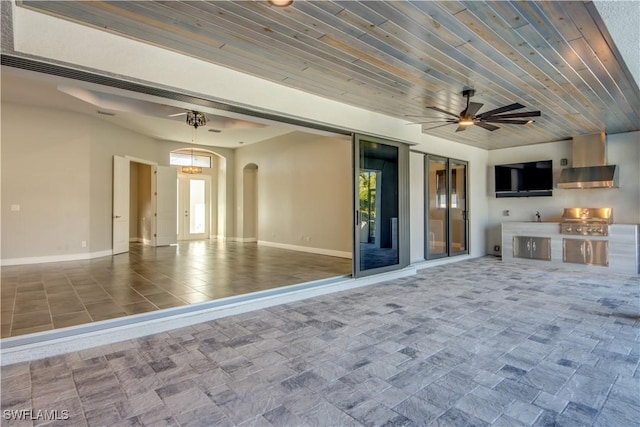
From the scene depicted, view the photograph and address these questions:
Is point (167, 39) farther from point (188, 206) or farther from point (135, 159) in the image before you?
point (188, 206)

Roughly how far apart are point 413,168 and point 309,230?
325 centimetres

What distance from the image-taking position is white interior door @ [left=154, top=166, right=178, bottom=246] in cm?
1022

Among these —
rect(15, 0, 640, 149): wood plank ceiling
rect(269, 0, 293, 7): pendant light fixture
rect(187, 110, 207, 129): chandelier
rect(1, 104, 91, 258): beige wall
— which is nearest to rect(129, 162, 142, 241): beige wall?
Result: rect(1, 104, 91, 258): beige wall

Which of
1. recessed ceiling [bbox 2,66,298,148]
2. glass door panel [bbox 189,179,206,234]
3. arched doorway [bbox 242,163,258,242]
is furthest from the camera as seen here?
glass door panel [bbox 189,179,206,234]

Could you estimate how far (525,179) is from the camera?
8188mm

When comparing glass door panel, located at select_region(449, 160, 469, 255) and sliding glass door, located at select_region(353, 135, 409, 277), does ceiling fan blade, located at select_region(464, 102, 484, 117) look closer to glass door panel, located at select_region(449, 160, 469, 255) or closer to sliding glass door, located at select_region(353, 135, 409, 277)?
sliding glass door, located at select_region(353, 135, 409, 277)

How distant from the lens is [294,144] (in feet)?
31.0

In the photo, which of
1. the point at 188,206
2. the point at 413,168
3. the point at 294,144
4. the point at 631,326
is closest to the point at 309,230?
the point at 294,144

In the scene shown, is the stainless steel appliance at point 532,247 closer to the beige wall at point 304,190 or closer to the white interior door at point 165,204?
the beige wall at point 304,190

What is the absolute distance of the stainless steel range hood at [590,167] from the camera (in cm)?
679

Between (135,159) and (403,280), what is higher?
(135,159)

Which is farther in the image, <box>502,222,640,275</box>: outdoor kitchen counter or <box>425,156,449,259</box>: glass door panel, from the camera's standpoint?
<box>425,156,449,259</box>: glass door panel

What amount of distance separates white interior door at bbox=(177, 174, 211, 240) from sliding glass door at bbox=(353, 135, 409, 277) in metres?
8.52

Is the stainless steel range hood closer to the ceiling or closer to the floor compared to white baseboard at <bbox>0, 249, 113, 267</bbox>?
closer to the ceiling
